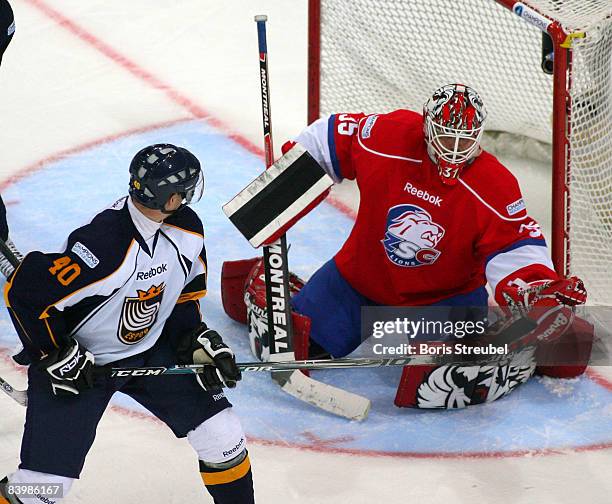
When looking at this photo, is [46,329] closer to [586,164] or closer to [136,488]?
[136,488]

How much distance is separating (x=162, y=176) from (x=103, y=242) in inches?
7.1

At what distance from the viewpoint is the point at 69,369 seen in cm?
230

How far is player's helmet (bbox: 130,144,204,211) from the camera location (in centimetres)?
228

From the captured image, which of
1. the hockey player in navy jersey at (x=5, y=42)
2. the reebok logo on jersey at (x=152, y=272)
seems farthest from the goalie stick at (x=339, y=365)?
the hockey player in navy jersey at (x=5, y=42)

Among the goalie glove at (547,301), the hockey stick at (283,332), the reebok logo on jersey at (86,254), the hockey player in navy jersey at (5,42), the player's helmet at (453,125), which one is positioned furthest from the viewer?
the hockey player in navy jersey at (5,42)

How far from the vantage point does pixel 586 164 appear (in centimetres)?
333

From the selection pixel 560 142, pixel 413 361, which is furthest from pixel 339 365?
pixel 560 142

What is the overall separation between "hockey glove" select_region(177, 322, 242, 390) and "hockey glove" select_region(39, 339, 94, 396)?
0.85ft

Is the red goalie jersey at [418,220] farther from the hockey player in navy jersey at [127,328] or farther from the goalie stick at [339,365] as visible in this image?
the hockey player in navy jersey at [127,328]

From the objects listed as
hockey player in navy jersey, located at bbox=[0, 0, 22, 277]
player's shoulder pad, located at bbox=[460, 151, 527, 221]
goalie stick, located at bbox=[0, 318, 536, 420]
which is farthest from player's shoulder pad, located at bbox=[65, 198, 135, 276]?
hockey player in navy jersey, located at bbox=[0, 0, 22, 277]

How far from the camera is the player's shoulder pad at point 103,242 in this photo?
2.27 metres

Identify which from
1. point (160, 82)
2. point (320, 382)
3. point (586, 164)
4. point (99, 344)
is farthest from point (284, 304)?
point (160, 82)

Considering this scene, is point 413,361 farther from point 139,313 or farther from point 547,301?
point 139,313

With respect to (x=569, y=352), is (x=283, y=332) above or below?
above
